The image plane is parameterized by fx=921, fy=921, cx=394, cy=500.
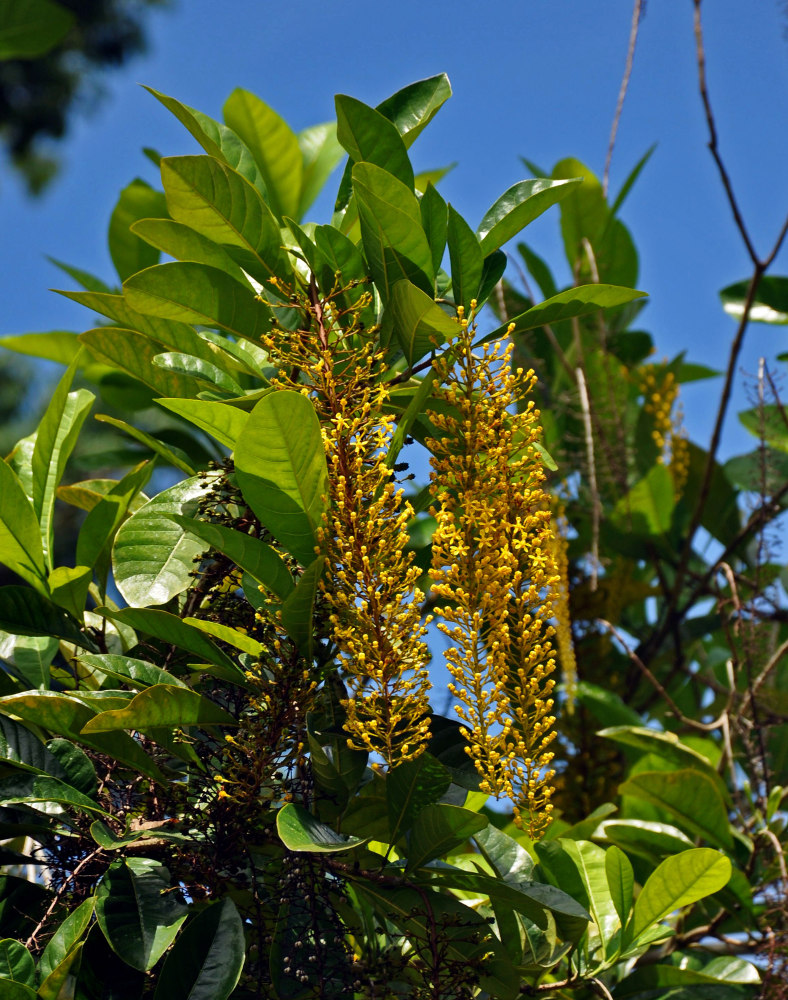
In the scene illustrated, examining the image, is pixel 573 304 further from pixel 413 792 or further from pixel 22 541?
pixel 22 541

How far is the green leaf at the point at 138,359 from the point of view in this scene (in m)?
1.14

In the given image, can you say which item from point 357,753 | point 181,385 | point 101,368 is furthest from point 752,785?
point 101,368

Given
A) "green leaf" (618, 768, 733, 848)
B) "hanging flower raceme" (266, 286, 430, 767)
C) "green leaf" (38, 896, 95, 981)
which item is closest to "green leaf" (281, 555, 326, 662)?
"hanging flower raceme" (266, 286, 430, 767)

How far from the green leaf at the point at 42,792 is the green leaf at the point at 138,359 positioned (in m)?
0.48

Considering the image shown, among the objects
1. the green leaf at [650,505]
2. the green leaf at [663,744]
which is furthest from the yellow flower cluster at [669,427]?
the green leaf at [663,744]

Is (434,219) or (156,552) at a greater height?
(434,219)

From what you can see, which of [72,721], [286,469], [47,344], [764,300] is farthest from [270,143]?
[764,300]

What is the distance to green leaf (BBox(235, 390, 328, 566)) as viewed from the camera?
2.78ft

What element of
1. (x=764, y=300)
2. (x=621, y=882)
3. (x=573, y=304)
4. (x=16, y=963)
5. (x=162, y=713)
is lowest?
(x=16, y=963)

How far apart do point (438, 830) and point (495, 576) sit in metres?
0.26

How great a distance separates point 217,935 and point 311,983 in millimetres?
121

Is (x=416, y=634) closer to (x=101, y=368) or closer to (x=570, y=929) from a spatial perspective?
(x=570, y=929)

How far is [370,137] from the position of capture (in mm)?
1070

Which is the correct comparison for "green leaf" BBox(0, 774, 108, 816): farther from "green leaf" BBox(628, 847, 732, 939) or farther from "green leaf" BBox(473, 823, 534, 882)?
"green leaf" BBox(628, 847, 732, 939)
